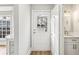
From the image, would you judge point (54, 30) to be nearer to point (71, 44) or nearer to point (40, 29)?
point (40, 29)

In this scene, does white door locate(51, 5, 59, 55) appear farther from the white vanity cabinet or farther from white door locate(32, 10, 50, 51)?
the white vanity cabinet

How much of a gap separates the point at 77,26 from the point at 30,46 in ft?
4.01

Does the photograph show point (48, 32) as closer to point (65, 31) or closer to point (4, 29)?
point (65, 31)

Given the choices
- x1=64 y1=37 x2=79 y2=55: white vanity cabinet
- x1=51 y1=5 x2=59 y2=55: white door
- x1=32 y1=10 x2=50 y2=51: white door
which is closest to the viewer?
x1=64 y1=37 x2=79 y2=55: white vanity cabinet

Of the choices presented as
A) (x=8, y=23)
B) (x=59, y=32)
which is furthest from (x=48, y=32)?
(x=8, y=23)

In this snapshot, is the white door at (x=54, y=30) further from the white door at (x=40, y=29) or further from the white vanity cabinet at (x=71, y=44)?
the white vanity cabinet at (x=71, y=44)

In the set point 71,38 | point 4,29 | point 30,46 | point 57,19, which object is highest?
point 57,19

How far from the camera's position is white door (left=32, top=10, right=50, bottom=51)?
308cm

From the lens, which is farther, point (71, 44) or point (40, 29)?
point (40, 29)

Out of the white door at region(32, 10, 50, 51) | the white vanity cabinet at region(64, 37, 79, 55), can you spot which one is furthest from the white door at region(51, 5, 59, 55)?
the white vanity cabinet at region(64, 37, 79, 55)

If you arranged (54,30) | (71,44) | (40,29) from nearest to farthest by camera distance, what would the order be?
(71,44), (54,30), (40,29)

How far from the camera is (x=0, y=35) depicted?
2848 mm

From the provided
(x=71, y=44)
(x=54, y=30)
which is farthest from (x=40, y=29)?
(x=71, y=44)

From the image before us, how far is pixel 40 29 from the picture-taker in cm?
316
